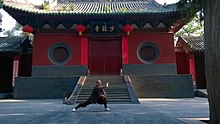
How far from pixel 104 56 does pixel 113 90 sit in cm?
442

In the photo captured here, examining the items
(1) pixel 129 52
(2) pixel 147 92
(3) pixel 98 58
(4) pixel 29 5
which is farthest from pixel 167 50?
(4) pixel 29 5

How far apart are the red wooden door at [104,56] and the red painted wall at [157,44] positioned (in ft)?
2.96

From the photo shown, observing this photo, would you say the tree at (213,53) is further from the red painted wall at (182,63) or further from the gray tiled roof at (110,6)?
the red painted wall at (182,63)

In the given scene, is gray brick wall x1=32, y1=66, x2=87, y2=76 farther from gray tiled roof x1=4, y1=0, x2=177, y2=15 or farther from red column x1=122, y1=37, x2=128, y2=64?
gray tiled roof x1=4, y1=0, x2=177, y2=15

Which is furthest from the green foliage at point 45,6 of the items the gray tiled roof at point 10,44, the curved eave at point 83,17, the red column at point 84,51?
the gray tiled roof at point 10,44

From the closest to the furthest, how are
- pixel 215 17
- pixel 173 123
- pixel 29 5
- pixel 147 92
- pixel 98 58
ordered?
pixel 215 17 < pixel 173 123 < pixel 147 92 < pixel 29 5 < pixel 98 58

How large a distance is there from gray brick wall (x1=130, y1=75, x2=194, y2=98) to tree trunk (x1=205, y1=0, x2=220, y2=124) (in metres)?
9.57

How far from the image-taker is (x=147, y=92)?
12.9 meters

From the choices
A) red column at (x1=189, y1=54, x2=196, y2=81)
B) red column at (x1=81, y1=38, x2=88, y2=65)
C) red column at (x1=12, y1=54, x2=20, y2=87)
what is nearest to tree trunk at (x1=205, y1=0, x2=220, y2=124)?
red column at (x1=81, y1=38, x2=88, y2=65)

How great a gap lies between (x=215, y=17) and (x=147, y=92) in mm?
9929

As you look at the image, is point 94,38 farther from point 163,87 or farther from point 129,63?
point 163,87

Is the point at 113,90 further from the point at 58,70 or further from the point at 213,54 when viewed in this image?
the point at 213,54

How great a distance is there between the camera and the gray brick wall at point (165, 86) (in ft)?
42.3

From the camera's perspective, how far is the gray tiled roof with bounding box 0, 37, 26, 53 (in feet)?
51.9
